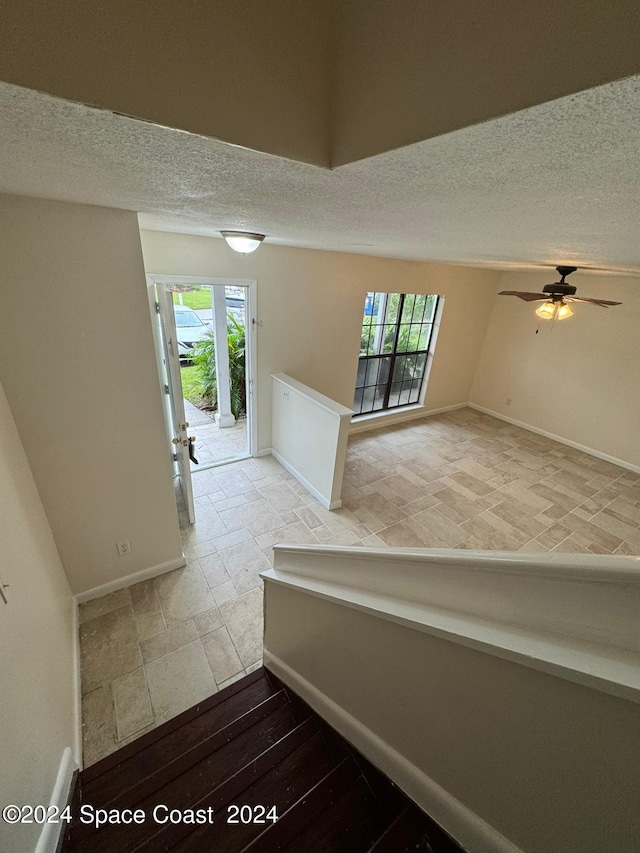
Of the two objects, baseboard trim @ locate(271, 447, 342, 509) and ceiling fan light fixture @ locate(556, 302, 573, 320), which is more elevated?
ceiling fan light fixture @ locate(556, 302, 573, 320)

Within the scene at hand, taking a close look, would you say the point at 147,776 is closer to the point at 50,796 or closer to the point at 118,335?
the point at 50,796

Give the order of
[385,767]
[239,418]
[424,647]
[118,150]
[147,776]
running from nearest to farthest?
[118,150] → [424,647] → [385,767] → [147,776] → [239,418]

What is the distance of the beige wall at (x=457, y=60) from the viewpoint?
0.34 metres

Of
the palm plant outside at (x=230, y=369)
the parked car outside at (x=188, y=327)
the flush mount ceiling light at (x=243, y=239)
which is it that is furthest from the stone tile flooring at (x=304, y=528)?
the parked car outside at (x=188, y=327)

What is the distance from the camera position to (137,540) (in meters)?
2.41

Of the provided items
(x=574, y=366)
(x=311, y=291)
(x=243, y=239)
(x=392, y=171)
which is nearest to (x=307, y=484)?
(x=311, y=291)

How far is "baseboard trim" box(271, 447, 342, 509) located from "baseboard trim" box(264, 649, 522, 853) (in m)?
1.93

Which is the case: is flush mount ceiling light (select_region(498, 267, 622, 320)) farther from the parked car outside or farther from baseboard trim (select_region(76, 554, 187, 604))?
the parked car outside

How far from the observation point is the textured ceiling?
48 cm

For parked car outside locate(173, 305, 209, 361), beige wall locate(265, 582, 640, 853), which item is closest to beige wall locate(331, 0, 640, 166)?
beige wall locate(265, 582, 640, 853)

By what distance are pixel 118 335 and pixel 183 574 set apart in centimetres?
184

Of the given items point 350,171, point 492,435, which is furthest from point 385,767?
point 492,435

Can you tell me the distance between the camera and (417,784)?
1.04 m

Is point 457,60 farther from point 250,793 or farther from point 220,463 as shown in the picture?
point 220,463
